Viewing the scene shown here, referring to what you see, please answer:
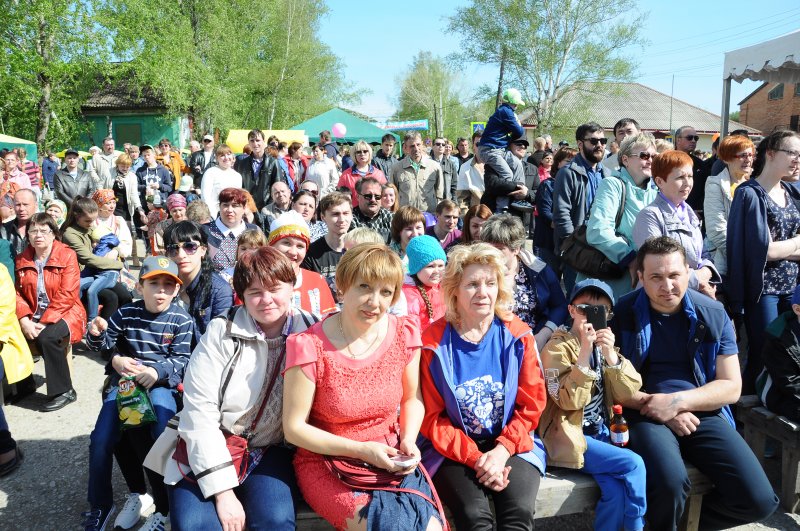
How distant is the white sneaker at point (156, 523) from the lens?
9.30 feet

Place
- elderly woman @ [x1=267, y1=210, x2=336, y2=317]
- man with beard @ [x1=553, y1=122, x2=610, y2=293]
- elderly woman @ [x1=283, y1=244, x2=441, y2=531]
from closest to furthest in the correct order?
elderly woman @ [x1=283, y1=244, x2=441, y2=531] < elderly woman @ [x1=267, y1=210, x2=336, y2=317] < man with beard @ [x1=553, y1=122, x2=610, y2=293]

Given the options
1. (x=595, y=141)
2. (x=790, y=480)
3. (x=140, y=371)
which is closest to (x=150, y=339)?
(x=140, y=371)

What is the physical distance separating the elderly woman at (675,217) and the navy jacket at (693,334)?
73 centimetres

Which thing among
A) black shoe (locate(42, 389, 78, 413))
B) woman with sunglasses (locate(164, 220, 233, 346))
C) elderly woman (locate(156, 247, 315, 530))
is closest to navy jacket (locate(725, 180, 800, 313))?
elderly woman (locate(156, 247, 315, 530))

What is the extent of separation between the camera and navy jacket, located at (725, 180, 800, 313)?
382 cm

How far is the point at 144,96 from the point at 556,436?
3657 centimetres

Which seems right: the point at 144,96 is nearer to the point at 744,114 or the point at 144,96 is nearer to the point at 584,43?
the point at 584,43

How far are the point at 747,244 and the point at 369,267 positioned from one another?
9.50 ft

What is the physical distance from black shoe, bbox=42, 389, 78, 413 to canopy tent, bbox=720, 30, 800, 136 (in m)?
9.87

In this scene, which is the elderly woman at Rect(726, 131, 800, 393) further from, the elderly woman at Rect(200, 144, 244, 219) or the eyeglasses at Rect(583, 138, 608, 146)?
the elderly woman at Rect(200, 144, 244, 219)

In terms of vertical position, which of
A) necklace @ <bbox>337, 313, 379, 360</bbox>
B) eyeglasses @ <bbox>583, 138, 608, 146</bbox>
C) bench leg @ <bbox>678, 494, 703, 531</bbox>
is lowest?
bench leg @ <bbox>678, 494, 703, 531</bbox>

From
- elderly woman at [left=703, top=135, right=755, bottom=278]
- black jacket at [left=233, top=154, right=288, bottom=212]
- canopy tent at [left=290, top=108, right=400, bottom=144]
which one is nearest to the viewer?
elderly woman at [left=703, top=135, right=755, bottom=278]

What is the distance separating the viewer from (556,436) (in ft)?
9.03

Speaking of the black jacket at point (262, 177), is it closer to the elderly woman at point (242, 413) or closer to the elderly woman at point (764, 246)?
the elderly woman at point (764, 246)
